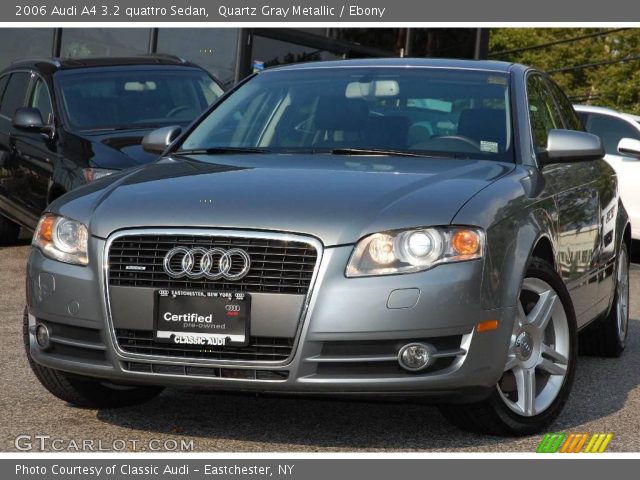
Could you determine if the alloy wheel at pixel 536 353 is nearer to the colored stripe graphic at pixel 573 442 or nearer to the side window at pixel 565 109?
the colored stripe graphic at pixel 573 442

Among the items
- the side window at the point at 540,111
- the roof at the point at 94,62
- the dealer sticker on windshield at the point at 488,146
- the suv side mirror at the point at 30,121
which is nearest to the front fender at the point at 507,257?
the dealer sticker on windshield at the point at 488,146

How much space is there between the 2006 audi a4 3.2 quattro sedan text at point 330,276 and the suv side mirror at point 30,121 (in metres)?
4.96

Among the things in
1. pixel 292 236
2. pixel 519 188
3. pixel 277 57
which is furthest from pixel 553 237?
pixel 277 57

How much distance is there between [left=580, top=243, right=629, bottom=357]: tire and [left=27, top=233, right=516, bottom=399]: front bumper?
286cm

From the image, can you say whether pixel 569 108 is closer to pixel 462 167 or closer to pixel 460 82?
pixel 460 82

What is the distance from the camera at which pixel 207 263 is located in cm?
516

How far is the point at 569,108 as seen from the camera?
27.3 feet

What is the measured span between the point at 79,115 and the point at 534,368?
21.6 ft

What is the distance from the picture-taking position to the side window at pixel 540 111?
263 inches

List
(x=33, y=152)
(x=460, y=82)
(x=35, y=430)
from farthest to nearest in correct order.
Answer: (x=33, y=152)
(x=460, y=82)
(x=35, y=430)

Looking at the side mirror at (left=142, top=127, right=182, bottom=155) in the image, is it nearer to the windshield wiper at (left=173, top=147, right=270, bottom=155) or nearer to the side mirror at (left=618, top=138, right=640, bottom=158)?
the windshield wiper at (left=173, top=147, right=270, bottom=155)

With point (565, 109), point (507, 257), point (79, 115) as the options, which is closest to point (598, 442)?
point (507, 257)

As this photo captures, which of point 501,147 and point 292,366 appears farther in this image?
point 501,147
